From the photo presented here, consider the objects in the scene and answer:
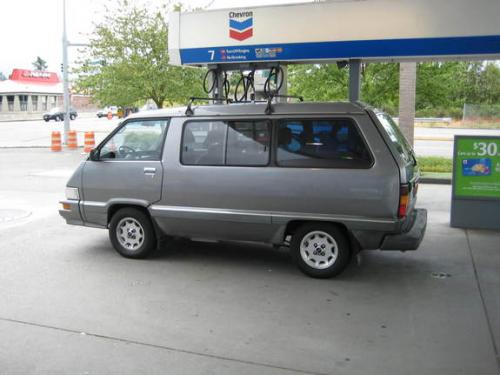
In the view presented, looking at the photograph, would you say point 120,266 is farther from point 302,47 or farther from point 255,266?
point 302,47

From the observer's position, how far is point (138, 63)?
2103 centimetres

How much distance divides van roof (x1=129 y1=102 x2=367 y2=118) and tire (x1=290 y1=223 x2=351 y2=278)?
49.6 inches

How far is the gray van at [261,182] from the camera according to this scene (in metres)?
5.76

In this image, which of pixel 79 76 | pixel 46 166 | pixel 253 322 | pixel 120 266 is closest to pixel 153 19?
pixel 79 76

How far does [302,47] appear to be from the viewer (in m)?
7.62

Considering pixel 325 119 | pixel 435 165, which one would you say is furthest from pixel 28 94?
pixel 325 119

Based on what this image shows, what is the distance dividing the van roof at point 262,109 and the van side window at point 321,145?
115 mm

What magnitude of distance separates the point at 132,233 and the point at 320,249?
7.95 feet

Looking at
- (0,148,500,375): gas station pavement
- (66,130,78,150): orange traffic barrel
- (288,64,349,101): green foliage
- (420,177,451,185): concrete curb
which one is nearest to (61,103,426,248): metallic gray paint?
(0,148,500,375): gas station pavement

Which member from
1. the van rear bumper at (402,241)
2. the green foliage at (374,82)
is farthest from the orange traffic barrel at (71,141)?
the van rear bumper at (402,241)

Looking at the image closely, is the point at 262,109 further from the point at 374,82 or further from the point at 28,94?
the point at 28,94

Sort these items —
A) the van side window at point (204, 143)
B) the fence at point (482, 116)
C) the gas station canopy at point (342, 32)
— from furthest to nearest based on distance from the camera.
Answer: the fence at point (482, 116) → the gas station canopy at point (342, 32) → the van side window at point (204, 143)

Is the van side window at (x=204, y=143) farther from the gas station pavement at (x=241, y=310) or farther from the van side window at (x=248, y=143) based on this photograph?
the gas station pavement at (x=241, y=310)

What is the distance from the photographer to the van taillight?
5.62 m
